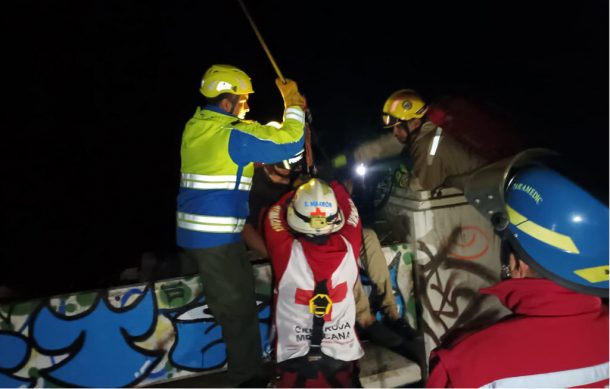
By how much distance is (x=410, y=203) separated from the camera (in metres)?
3.60

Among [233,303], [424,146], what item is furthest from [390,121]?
[233,303]

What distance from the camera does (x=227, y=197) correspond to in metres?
2.62

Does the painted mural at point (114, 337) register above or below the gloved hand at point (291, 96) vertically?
below

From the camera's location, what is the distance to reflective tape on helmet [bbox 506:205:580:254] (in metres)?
1.44

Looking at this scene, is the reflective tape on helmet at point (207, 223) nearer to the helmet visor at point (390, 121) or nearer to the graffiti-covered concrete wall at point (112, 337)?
the graffiti-covered concrete wall at point (112, 337)

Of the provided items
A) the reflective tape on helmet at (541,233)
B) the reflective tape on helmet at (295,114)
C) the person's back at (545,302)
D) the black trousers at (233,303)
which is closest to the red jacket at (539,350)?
the person's back at (545,302)

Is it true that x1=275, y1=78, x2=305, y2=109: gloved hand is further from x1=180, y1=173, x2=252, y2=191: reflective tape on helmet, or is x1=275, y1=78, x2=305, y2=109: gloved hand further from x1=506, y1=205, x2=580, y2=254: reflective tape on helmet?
x1=506, y1=205, x2=580, y2=254: reflective tape on helmet

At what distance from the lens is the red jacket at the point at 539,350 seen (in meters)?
1.28

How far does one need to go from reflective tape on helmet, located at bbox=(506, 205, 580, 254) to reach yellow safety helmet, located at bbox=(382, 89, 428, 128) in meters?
3.36

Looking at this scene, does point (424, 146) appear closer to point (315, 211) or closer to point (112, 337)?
point (315, 211)

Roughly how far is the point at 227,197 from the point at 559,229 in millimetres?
1945

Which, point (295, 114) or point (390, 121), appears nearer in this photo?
point (295, 114)

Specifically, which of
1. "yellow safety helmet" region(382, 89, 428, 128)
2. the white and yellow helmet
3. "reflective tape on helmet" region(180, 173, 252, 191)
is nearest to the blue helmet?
the white and yellow helmet

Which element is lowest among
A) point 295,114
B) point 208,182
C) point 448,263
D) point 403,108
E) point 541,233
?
point 448,263
